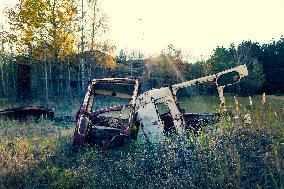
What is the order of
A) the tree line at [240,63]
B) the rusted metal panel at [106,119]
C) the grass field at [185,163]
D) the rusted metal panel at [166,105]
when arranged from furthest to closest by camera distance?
the tree line at [240,63]
the rusted metal panel at [106,119]
the rusted metal panel at [166,105]
the grass field at [185,163]

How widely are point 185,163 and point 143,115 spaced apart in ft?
7.79

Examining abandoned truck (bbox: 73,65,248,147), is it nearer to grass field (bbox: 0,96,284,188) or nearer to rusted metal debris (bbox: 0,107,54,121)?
grass field (bbox: 0,96,284,188)

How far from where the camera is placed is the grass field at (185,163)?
187 inches

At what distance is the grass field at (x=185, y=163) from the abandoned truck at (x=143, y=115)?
0.45 metres

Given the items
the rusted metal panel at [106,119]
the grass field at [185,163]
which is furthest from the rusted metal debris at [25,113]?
the grass field at [185,163]

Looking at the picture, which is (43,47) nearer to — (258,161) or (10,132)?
(10,132)

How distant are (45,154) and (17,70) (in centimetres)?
2446

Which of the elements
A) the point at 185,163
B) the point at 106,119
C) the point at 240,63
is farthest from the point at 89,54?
the point at 185,163

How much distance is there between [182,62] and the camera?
34094mm

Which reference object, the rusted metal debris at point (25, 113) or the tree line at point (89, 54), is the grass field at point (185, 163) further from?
the tree line at point (89, 54)

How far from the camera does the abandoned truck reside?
24.7 ft

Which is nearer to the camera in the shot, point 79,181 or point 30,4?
point 79,181

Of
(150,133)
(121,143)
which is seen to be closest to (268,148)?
(150,133)

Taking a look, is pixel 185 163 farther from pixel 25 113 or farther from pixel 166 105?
pixel 25 113
